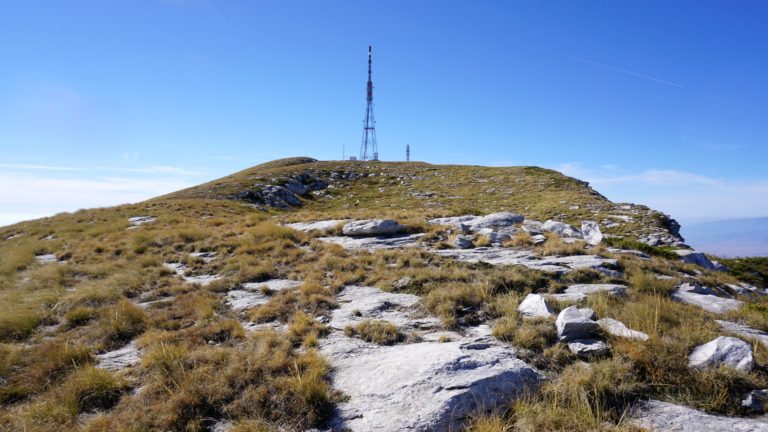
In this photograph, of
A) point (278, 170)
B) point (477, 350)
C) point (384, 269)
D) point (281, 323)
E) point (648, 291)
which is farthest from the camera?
point (278, 170)

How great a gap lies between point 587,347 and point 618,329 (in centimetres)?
86

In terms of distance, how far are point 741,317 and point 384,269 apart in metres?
7.72

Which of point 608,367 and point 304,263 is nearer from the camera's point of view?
point 608,367

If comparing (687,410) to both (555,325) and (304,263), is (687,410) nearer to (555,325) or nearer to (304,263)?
(555,325)

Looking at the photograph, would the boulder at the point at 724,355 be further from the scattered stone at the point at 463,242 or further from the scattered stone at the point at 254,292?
the scattered stone at the point at 463,242

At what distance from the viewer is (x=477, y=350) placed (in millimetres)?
5367

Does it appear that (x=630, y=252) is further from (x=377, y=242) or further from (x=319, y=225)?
(x=319, y=225)

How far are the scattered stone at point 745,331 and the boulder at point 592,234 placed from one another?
7191 millimetres

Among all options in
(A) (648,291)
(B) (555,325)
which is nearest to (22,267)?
(B) (555,325)

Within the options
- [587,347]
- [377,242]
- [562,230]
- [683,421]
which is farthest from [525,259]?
[683,421]

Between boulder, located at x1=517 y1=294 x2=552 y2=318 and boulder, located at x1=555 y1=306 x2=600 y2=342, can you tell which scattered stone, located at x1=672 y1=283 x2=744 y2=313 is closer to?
boulder, located at x1=517 y1=294 x2=552 y2=318

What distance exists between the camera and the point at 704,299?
7984 millimetres

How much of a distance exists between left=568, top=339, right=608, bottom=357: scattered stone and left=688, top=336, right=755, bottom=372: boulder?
991 mm

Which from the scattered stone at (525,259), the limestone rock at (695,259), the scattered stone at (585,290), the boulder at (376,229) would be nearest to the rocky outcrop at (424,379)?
the scattered stone at (585,290)
